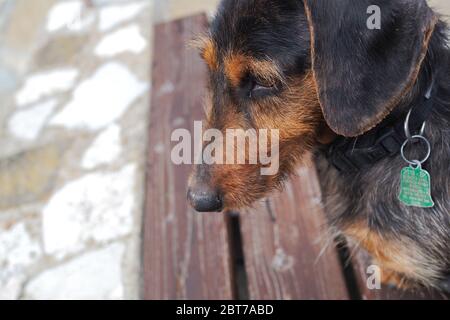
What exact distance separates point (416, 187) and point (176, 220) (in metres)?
1.42

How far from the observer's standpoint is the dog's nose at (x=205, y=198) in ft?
6.30

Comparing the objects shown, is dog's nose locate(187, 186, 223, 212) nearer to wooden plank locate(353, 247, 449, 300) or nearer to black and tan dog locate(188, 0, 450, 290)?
black and tan dog locate(188, 0, 450, 290)

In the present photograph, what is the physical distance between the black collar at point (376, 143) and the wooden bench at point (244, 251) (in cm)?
45

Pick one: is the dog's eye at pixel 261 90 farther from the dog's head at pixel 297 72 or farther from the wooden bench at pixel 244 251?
the wooden bench at pixel 244 251

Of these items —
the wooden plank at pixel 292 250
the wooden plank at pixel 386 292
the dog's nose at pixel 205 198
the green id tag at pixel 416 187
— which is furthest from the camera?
the wooden plank at pixel 292 250

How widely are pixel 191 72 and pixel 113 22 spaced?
67.3 inches

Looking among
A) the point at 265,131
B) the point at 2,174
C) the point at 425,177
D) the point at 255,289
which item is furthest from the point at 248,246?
the point at 2,174

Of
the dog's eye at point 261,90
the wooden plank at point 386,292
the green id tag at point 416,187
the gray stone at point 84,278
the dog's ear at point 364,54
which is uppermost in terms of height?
the dog's ear at point 364,54

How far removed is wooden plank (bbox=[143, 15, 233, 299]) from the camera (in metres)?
2.57

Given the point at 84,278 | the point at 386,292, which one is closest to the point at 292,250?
the point at 386,292

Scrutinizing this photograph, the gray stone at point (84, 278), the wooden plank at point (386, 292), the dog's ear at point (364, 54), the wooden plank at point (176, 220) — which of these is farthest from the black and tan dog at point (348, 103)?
the gray stone at point (84, 278)

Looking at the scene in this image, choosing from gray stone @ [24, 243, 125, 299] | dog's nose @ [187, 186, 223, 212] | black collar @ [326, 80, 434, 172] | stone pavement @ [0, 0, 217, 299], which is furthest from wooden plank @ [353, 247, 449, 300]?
gray stone @ [24, 243, 125, 299]

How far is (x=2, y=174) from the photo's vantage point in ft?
12.5
